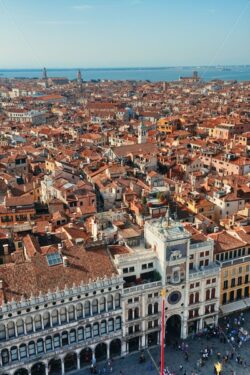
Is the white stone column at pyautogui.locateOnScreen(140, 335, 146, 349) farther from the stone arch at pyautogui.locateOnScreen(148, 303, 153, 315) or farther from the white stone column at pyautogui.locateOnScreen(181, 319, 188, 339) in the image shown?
the white stone column at pyautogui.locateOnScreen(181, 319, 188, 339)

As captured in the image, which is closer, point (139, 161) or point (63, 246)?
point (63, 246)

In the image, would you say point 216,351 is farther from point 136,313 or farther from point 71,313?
point 71,313

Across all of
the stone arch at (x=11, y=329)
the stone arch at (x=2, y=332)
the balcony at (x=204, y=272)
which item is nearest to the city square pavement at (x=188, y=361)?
the balcony at (x=204, y=272)

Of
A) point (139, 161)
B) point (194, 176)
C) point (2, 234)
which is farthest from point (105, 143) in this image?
point (2, 234)

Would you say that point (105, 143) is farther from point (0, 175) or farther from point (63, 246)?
point (63, 246)

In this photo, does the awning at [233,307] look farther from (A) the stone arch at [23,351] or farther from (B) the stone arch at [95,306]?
(A) the stone arch at [23,351]

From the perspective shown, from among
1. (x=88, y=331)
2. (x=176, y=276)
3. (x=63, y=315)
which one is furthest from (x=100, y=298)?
(x=176, y=276)
